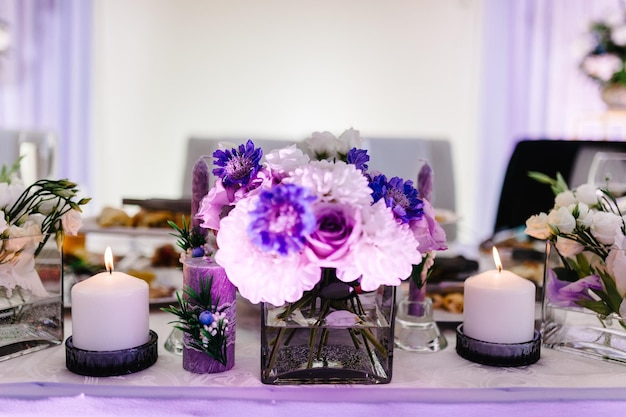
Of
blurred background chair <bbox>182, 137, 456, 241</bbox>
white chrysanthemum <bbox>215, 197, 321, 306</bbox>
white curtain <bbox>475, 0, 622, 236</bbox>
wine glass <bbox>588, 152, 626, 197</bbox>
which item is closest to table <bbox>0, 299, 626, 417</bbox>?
white chrysanthemum <bbox>215, 197, 321, 306</bbox>

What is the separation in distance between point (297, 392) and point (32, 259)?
0.37m

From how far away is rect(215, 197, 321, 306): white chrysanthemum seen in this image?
1.95ft

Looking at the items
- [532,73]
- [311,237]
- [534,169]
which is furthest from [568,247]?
[532,73]

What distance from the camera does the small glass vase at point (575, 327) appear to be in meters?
0.78

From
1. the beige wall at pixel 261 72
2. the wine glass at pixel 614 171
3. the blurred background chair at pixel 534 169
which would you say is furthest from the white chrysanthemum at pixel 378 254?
the beige wall at pixel 261 72

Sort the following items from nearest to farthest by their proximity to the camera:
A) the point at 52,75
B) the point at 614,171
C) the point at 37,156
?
1. the point at 614,171
2. the point at 37,156
3. the point at 52,75

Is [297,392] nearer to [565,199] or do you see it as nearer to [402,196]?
[402,196]

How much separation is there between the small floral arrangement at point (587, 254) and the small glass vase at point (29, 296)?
0.62 m

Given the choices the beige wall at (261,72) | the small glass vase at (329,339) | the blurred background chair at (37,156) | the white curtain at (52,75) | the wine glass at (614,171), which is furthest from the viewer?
the beige wall at (261,72)

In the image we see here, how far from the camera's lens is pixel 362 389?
2.17 feet

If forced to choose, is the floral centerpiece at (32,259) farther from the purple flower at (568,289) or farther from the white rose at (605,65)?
the white rose at (605,65)

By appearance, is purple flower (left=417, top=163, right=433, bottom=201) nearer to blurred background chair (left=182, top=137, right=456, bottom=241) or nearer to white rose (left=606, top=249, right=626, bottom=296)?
white rose (left=606, top=249, right=626, bottom=296)

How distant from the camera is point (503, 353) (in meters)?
0.75

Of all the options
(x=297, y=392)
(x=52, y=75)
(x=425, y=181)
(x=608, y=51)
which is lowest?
(x=297, y=392)
